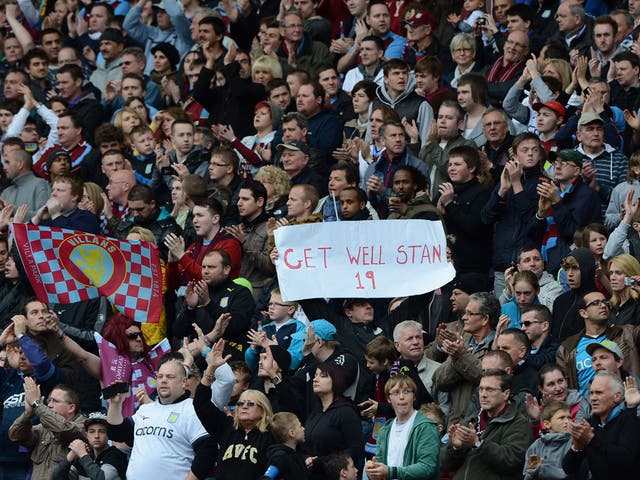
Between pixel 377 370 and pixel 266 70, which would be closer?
pixel 377 370

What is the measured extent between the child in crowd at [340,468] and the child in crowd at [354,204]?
355 centimetres

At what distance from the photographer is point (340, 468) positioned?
12164mm

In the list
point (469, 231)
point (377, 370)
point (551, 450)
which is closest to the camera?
point (551, 450)

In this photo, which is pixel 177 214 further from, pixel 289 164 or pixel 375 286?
pixel 375 286

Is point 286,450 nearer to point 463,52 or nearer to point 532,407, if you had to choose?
point 532,407

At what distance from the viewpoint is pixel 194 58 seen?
66.0ft

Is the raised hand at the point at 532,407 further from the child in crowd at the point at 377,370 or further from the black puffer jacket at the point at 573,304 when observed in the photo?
the black puffer jacket at the point at 573,304

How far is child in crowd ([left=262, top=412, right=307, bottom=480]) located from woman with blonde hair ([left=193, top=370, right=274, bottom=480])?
11 centimetres

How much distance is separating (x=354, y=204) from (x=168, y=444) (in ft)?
10.9

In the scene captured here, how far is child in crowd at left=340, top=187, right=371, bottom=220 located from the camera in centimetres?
1534

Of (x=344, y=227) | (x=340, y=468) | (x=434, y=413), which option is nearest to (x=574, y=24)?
(x=344, y=227)

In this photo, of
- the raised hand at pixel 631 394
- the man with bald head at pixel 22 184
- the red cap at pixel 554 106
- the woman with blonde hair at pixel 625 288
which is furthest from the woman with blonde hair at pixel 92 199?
the raised hand at pixel 631 394

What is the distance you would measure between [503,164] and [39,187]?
4.97m

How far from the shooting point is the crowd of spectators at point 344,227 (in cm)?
1250
